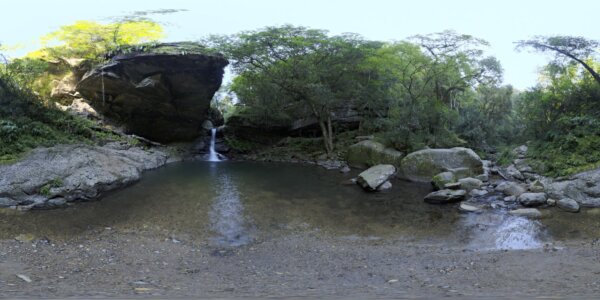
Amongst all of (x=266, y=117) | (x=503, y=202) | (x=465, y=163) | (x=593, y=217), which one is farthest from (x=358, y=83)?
(x=593, y=217)

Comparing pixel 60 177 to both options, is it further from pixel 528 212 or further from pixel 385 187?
pixel 528 212

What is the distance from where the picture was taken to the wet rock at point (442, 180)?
14875 mm

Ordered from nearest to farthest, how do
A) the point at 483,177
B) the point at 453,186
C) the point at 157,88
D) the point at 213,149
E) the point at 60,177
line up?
the point at 60,177 < the point at 453,186 < the point at 483,177 < the point at 157,88 < the point at 213,149

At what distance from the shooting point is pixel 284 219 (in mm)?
11000

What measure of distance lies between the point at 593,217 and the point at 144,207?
1365 cm

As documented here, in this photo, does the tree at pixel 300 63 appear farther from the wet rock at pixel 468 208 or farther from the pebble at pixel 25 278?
the pebble at pixel 25 278

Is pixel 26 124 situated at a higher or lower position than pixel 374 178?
higher

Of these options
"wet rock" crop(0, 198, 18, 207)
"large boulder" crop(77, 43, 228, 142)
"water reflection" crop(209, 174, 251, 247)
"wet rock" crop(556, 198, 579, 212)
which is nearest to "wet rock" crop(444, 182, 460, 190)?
"wet rock" crop(556, 198, 579, 212)

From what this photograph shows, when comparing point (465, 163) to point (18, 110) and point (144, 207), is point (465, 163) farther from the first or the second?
point (18, 110)

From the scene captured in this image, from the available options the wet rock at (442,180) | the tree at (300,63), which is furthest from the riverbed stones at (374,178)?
the tree at (300,63)

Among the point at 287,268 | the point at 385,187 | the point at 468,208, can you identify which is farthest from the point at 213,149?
the point at 287,268

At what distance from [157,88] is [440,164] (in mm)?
20132

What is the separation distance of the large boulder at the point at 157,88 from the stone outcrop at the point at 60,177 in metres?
10.2

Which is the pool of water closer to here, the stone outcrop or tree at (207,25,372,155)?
the stone outcrop
